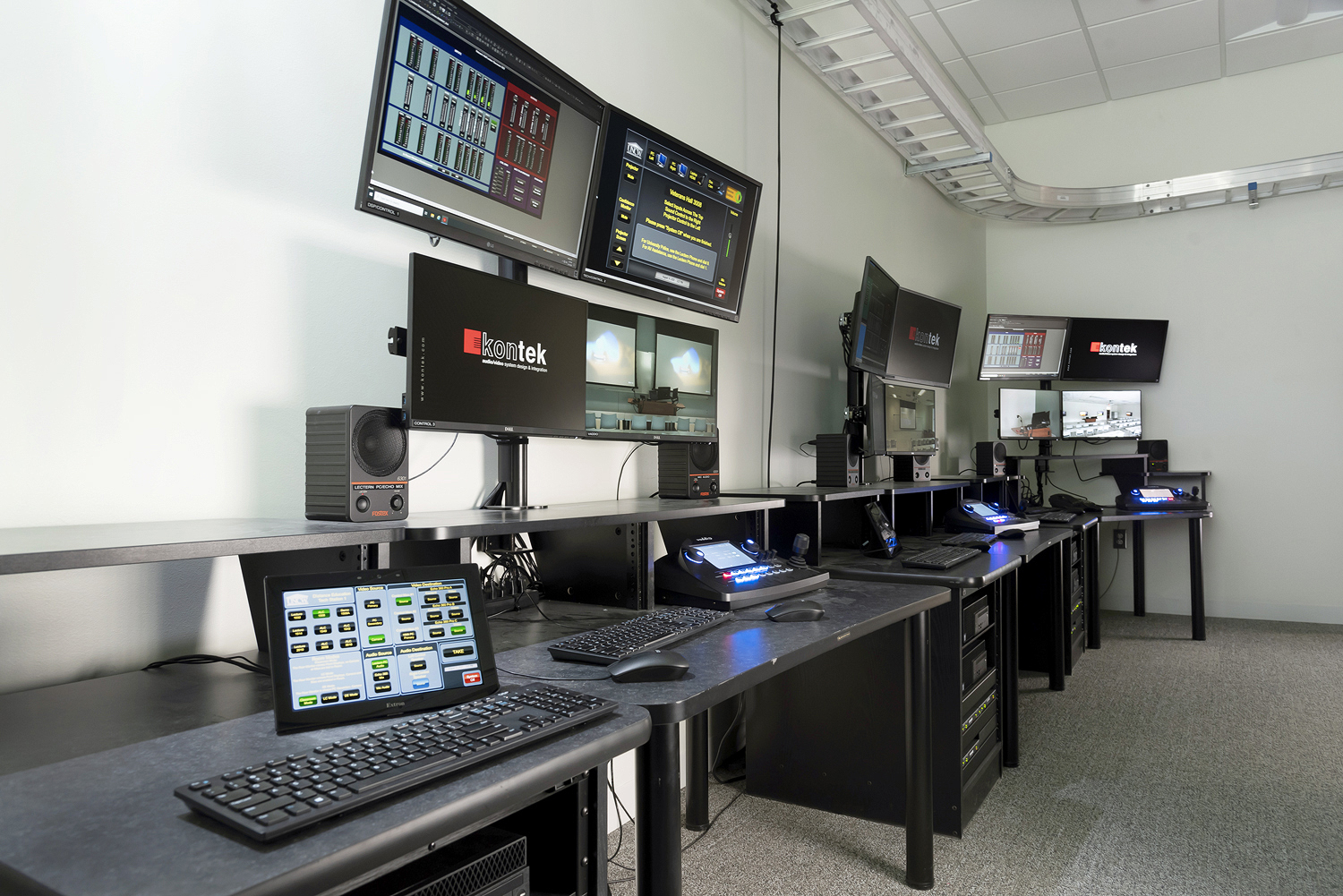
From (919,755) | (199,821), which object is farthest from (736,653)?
(919,755)

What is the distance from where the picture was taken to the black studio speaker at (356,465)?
1.28 m

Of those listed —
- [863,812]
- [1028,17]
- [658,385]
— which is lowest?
[863,812]

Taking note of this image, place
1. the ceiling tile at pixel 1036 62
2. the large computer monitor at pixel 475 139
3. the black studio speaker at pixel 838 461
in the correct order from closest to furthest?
the large computer monitor at pixel 475 139 < the black studio speaker at pixel 838 461 < the ceiling tile at pixel 1036 62

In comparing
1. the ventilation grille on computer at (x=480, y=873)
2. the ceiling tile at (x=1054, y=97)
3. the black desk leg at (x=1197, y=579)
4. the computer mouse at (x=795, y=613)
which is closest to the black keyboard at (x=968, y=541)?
the computer mouse at (x=795, y=613)

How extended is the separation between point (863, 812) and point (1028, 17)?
160 inches

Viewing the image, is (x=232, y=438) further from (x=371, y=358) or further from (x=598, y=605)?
(x=598, y=605)

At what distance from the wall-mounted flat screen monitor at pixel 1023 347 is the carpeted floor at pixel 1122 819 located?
223 cm

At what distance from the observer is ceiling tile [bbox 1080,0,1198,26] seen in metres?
4.02

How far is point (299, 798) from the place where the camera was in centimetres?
71

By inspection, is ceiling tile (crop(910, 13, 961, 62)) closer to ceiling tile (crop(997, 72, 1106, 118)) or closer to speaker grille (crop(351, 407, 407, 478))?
ceiling tile (crop(997, 72, 1106, 118))

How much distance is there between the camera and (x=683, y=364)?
2.16m

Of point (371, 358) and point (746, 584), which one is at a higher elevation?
point (371, 358)

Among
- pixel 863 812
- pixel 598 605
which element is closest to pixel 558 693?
A: pixel 598 605

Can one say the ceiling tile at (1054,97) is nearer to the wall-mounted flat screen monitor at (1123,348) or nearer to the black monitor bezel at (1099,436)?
the wall-mounted flat screen monitor at (1123,348)
